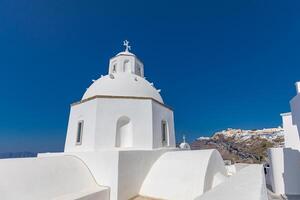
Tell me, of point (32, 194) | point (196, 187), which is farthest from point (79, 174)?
point (196, 187)

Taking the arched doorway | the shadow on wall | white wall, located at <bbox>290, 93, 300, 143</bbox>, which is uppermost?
white wall, located at <bbox>290, 93, 300, 143</bbox>

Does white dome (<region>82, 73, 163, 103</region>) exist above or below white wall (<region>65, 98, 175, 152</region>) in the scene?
above

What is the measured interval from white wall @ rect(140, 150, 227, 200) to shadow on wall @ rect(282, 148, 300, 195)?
632cm

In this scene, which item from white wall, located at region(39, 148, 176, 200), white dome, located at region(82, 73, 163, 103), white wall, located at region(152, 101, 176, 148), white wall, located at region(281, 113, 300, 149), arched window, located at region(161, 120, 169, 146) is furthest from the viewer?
white wall, located at region(281, 113, 300, 149)

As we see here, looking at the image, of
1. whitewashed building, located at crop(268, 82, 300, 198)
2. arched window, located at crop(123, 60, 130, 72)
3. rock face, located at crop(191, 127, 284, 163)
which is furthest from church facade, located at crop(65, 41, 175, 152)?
rock face, located at crop(191, 127, 284, 163)

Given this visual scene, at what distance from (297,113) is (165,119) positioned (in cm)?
554

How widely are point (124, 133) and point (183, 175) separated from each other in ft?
10.8

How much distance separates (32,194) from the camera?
4602mm

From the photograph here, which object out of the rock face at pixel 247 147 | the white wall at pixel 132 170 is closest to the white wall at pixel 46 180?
the white wall at pixel 132 170

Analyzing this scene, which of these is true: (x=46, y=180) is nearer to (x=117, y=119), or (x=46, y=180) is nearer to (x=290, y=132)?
(x=117, y=119)

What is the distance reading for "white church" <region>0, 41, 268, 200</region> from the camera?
5129 mm

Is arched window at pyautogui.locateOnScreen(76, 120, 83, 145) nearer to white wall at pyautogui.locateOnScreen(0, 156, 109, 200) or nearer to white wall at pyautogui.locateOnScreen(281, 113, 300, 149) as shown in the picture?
white wall at pyautogui.locateOnScreen(0, 156, 109, 200)

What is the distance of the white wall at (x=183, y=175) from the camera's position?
5759 millimetres

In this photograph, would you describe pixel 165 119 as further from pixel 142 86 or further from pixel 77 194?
pixel 77 194
